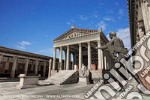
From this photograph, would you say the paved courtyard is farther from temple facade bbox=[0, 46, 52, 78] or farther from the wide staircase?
temple facade bbox=[0, 46, 52, 78]

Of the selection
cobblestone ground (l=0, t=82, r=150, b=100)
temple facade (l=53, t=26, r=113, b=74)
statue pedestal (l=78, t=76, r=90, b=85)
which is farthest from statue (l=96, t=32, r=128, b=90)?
temple facade (l=53, t=26, r=113, b=74)

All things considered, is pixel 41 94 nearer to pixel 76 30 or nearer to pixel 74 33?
pixel 74 33

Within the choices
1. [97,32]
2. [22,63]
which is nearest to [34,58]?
[22,63]

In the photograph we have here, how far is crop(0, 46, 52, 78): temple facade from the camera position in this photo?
104 feet

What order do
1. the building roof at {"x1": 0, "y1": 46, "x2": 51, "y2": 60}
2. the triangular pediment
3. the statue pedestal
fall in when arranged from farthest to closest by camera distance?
the building roof at {"x1": 0, "y1": 46, "x2": 51, "y2": 60} < the triangular pediment < the statue pedestal

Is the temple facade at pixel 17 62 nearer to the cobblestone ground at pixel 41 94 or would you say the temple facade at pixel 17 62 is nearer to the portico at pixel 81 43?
the portico at pixel 81 43

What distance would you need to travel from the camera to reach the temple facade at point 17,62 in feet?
104

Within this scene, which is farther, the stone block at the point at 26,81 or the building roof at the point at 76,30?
the building roof at the point at 76,30

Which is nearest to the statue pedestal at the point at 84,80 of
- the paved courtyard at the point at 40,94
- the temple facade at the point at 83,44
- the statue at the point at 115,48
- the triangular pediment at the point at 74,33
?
the temple facade at the point at 83,44

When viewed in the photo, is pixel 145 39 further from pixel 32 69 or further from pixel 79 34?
pixel 32 69

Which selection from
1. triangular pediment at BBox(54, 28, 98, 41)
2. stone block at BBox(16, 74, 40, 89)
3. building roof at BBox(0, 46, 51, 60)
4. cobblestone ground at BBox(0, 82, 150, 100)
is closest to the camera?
cobblestone ground at BBox(0, 82, 150, 100)

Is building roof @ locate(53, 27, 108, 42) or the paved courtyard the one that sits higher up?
building roof @ locate(53, 27, 108, 42)

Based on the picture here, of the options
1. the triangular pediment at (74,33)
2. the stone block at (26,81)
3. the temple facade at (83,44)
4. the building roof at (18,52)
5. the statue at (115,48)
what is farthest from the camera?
the building roof at (18,52)

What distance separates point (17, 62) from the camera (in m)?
34.4
